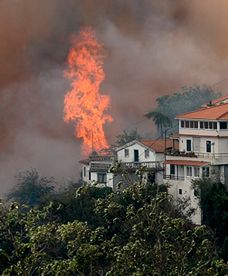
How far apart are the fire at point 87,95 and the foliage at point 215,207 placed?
21635mm

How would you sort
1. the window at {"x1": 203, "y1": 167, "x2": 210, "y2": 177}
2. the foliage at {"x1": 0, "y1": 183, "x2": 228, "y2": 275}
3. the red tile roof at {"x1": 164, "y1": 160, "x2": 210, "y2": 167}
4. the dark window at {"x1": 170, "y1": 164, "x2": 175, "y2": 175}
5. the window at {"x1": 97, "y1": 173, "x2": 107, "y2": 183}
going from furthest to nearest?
the window at {"x1": 97, "y1": 173, "x2": 107, "y2": 183} < the dark window at {"x1": 170, "y1": 164, "x2": 175, "y2": 175} < the red tile roof at {"x1": 164, "y1": 160, "x2": 210, "y2": 167} < the window at {"x1": 203, "y1": 167, "x2": 210, "y2": 177} < the foliage at {"x1": 0, "y1": 183, "x2": 228, "y2": 275}

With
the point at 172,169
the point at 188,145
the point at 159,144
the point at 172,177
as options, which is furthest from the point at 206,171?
the point at 159,144

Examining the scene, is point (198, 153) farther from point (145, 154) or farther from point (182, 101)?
point (182, 101)

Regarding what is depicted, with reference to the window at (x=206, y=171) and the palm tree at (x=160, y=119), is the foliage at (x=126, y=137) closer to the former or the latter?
the palm tree at (x=160, y=119)

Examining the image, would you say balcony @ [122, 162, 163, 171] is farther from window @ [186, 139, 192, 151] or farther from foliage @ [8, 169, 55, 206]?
foliage @ [8, 169, 55, 206]

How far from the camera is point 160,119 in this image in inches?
4141

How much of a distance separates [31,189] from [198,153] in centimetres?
1385

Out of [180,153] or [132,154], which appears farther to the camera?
[132,154]

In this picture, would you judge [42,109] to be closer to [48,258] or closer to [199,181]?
[199,181]

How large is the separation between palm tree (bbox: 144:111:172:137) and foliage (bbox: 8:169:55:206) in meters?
11.6

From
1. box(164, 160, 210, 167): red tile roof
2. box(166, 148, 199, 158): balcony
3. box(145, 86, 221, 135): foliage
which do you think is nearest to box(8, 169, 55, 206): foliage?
box(166, 148, 199, 158): balcony

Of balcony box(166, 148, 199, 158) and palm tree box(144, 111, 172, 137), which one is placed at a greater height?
palm tree box(144, 111, 172, 137)

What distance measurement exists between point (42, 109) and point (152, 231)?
58.4 metres

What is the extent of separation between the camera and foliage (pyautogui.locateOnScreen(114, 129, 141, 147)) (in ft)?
331
